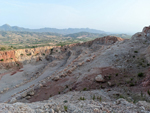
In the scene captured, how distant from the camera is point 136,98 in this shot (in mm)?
5391

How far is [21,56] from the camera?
29.7 m

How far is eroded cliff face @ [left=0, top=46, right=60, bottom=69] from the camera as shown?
25969mm

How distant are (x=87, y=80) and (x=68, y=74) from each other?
119 inches

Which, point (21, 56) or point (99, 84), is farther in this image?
point (21, 56)

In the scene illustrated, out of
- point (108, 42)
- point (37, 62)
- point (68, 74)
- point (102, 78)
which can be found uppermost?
point (108, 42)

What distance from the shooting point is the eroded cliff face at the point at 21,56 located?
85.2 feet

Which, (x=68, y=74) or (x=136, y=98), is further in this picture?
(x=68, y=74)

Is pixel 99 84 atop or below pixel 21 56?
atop

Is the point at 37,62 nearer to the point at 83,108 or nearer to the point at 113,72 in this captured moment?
the point at 113,72

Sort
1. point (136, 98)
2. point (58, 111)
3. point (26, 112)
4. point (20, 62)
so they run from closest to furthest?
1. point (26, 112)
2. point (58, 111)
3. point (136, 98)
4. point (20, 62)

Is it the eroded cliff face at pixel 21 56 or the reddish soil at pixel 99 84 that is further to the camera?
the eroded cliff face at pixel 21 56

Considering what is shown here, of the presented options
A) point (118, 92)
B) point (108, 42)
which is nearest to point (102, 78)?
point (118, 92)

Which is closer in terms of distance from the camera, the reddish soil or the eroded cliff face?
the reddish soil

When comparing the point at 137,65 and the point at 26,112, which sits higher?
the point at 137,65
